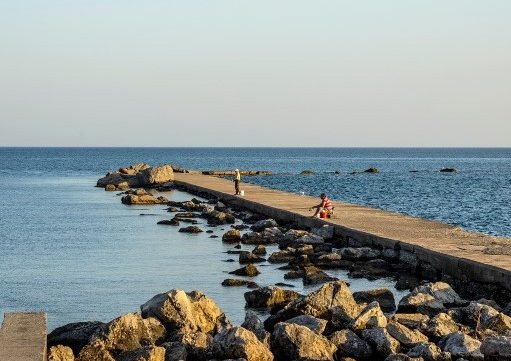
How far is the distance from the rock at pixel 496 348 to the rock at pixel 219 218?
913 inches

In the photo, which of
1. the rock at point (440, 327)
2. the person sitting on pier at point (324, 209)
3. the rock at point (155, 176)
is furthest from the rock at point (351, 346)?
the rock at point (155, 176)

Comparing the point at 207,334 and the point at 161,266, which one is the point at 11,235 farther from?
the point at 207,334

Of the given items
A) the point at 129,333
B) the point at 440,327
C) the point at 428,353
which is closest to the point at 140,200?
the point at 129,333

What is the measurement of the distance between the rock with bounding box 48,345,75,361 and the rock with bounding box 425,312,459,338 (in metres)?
4.99

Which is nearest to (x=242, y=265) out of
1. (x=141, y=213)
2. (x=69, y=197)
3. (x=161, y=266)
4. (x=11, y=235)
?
(x=161, y=266)

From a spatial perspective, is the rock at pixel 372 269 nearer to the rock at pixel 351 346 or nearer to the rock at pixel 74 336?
the rock at pixel 351 346

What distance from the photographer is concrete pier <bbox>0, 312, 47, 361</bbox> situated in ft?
36.7

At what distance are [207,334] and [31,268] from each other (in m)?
10.6

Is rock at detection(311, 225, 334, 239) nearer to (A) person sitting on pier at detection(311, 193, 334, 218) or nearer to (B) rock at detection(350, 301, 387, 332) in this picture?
(A) person sitting on pier at detection(311, 193, 334, 218)

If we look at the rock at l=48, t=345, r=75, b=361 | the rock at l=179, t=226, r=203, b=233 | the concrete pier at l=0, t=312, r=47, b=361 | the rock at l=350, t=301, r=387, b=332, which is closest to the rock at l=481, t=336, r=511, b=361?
the rock at l=350, t=301, r=387, b=332

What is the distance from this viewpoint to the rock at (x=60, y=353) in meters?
12.1

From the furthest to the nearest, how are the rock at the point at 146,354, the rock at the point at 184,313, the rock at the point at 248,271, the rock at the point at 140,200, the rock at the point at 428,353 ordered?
the rock at the point at 140,200, the rock at the point at 248,271, the rock at the point at 184,313, the rock at the point at 428,353, the rock at the point at 146,354

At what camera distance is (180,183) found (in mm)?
61719

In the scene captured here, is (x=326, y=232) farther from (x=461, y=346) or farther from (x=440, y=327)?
(x=461, y=346)
